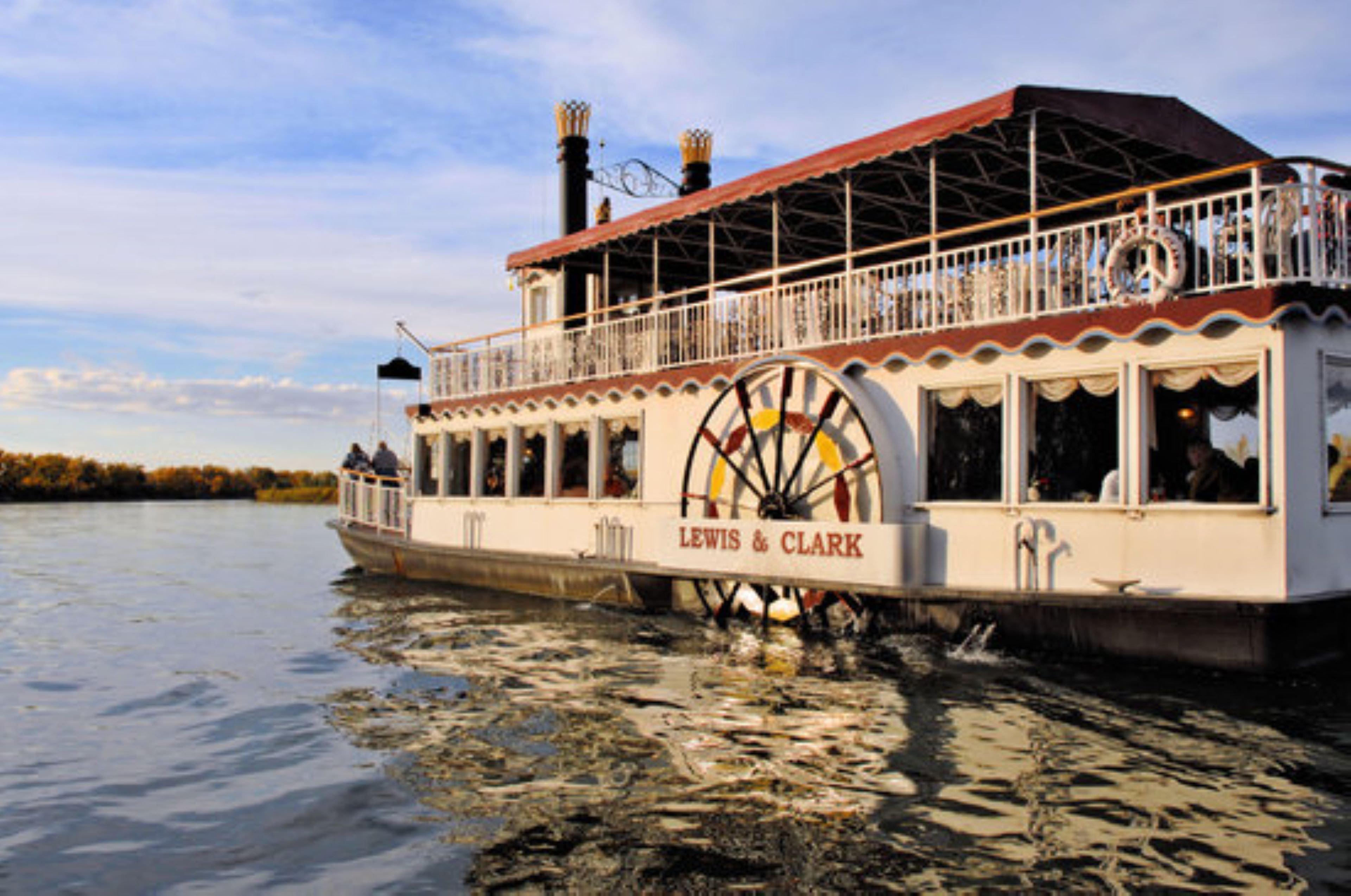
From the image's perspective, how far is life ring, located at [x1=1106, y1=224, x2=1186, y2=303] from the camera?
8219 mm

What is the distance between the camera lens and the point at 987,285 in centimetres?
965

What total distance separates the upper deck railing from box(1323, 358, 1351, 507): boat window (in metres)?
0.69

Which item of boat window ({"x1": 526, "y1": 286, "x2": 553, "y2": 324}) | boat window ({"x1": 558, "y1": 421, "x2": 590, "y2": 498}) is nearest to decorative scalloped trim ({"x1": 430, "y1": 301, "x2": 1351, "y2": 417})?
boat window ({"x1": 558, "y1": 421, "x2": 590, "y2": 498})

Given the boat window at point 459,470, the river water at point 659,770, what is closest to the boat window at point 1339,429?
the river water at point 659,770

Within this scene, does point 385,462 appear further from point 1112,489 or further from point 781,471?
point 1112,489

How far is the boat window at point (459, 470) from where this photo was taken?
17797mm

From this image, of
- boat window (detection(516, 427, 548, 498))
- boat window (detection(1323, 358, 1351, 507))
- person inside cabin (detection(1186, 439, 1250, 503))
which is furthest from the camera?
boat window (detection(516, 427, 548, 498))

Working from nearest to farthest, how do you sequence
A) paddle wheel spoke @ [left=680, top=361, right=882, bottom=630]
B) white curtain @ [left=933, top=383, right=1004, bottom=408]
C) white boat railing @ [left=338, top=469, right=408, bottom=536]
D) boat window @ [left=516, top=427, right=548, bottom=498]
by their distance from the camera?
1. white curtain @ [left=933, top=383, right=1004, bottom=408]
2. paddle wheel spoke @ [left=680, top=361, right=882, bottom=630]
3. boat window @ [left=516, top=427, right=548, bottom=498]
4. white boat railing @ [left=338, top=469, right=408, bottom=536]

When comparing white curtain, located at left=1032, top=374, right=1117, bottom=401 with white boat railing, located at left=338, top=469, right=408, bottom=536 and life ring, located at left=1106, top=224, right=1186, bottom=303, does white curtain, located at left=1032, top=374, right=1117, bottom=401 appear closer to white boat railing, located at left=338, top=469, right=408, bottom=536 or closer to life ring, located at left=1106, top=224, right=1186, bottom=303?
life ring, located at left=1106, top=224, right=1186, bottom=303

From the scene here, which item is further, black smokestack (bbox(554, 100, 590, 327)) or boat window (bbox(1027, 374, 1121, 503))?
black smokestack (bbox(554, 100, 590, 327))

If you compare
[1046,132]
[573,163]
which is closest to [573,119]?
[573,163]

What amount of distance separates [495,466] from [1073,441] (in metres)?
9.89

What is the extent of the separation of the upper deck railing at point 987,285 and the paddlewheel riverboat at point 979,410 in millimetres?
52

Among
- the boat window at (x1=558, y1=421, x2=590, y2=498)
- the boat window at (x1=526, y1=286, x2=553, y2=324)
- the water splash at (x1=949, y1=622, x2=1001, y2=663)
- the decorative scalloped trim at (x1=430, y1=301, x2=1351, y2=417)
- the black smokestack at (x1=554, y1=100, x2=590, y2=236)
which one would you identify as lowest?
the water splash at (x1=949, y1=622, x2=1001, y2=663)
